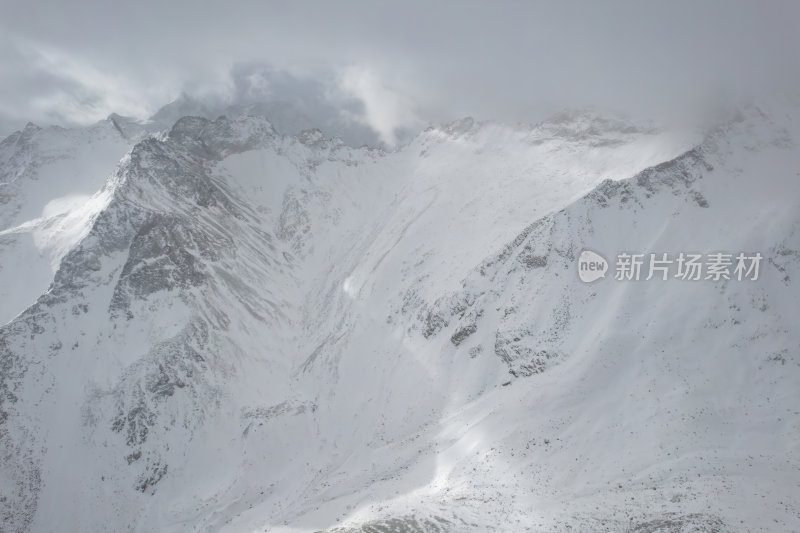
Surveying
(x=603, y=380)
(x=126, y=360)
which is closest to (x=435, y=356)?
(x=603, y=380)

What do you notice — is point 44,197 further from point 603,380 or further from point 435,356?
point 603,380

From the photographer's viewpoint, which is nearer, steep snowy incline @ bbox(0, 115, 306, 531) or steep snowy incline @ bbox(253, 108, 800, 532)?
steep snowy incline @ bbox(253, 108, 800, 532)

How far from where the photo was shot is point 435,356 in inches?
2675

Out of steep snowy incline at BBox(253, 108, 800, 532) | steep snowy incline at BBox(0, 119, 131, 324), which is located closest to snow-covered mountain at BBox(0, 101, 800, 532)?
steep snowy incline at BBox(253, 108, 800, 532)

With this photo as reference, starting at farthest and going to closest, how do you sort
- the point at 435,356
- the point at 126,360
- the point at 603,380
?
1. the point at 126,360
2. the point at 435,356
3. the point at 603,380

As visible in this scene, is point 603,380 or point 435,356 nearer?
point 603,380

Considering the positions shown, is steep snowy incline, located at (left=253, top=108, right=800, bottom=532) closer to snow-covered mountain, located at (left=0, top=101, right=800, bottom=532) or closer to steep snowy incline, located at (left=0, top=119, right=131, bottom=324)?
snow-covered mountain, located at (left=0, top=101, right=800, bottom=532)

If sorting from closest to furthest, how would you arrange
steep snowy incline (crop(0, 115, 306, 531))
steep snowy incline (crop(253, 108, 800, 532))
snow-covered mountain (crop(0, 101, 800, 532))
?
steep snowy incline (crop(253, 108, 800, 532))
snow-covered mountain (crop(0, 101, 800, 532))
steep snowy incline (crop(0, 115, 306, 531))

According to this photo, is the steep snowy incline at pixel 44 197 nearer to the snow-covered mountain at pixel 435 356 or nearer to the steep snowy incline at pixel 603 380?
the snow-covered mountain at pixel 435 356

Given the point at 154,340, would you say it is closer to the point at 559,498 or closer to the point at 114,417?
the point at 114,417

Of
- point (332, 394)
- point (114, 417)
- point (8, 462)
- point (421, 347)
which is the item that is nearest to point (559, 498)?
point (421, 347)

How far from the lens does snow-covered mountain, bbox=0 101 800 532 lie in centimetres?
4184

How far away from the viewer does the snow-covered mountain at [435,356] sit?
41.8m

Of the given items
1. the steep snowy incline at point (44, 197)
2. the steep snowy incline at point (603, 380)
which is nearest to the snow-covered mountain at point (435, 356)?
the steep snowy incline at point (603, 380)
